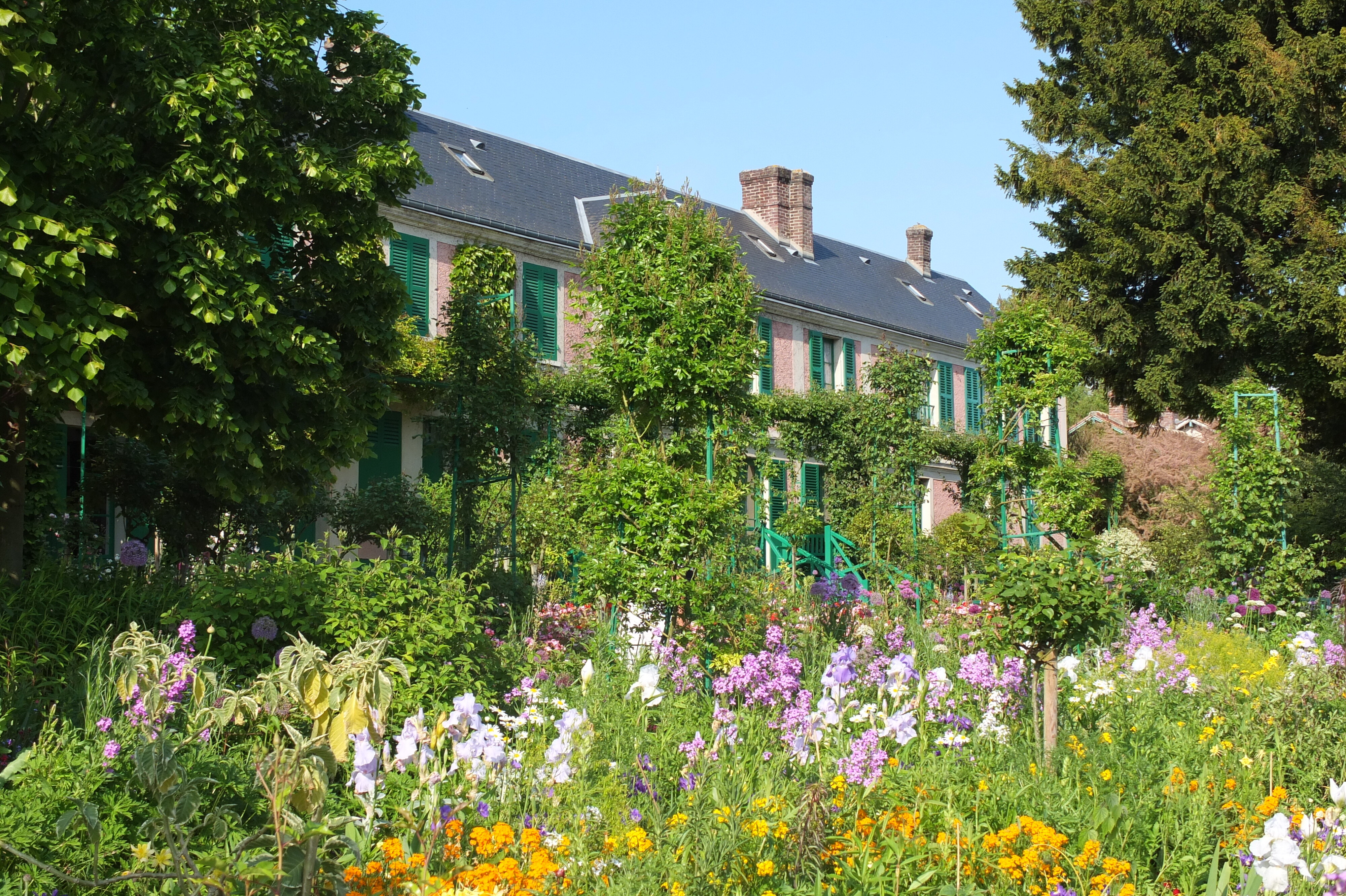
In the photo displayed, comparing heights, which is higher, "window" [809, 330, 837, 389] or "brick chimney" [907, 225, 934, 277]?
"brick chimney" [907, 225, 934, 277]

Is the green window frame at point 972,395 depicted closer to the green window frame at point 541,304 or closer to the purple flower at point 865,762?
the green window frame at point 541,304

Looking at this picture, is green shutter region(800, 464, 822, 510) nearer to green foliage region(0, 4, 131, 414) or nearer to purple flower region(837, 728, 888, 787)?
green foliage region(0, 4, 131, 414)

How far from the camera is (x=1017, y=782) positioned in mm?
4238

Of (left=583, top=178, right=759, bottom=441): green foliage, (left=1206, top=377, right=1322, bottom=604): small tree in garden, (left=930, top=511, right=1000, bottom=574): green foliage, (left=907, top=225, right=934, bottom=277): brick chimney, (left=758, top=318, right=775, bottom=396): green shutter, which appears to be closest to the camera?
(left=583, top=178, right=759, bottom=441): green foliage

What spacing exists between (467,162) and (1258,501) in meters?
12.4

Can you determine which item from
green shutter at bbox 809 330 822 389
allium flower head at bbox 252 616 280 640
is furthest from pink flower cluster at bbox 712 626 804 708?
green shutter at bbox 809 330 822 389

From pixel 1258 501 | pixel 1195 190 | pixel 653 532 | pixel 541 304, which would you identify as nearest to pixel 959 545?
pixel 1258 501

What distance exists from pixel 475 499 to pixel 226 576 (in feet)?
14.2

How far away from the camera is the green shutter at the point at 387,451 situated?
14719 millimetres

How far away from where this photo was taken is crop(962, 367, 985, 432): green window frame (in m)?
26.5

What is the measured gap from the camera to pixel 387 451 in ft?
49.3

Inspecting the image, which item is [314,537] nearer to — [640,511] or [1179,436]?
[640,511]

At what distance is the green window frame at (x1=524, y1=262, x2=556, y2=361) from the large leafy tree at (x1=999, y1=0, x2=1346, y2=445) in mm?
6852

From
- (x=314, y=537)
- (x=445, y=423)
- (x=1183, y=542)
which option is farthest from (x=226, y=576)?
(x=1183, y=542)
